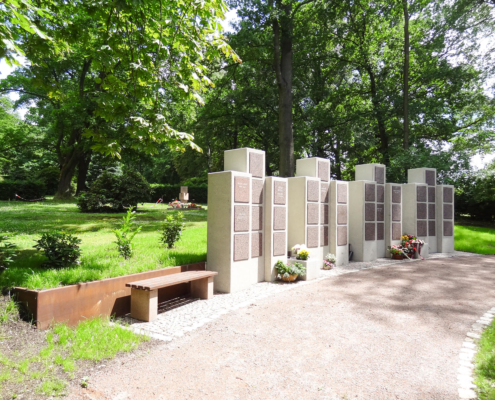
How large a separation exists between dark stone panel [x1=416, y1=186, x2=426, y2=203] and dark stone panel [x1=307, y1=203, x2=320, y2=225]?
4958mm

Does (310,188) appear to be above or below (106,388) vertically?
above

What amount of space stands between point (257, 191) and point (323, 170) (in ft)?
9.48

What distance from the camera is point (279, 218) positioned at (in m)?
7.79

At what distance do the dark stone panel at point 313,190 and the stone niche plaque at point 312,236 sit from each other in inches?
30.9

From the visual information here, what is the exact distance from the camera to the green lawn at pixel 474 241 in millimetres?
12262

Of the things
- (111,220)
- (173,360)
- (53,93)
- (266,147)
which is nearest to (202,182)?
(266,147)

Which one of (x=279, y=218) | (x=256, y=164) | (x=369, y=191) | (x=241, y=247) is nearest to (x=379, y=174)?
(x=369, y=191)

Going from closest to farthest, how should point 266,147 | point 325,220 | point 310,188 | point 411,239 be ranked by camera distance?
point 310,188 → point 325,220 → point 411,239 → point 266,147

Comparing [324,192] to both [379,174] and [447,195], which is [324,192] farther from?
[447,195]

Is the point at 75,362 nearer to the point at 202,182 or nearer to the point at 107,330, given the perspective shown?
the point at 107,330

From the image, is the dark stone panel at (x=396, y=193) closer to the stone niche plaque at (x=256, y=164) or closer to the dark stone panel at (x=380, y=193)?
the dark stone panel at (x=380, y=193)

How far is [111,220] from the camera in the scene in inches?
456

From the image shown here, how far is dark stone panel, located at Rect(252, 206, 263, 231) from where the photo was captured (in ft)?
24.0

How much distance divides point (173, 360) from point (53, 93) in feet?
15.3
